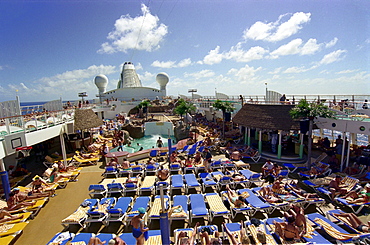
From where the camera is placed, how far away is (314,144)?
40.2ft

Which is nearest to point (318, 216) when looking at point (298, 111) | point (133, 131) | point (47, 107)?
point (298, 111)

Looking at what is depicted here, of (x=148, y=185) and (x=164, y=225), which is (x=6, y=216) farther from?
(x=164, y=225)

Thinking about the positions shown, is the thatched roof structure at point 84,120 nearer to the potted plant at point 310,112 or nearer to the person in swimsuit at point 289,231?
the person in swimsuit at point 289,231

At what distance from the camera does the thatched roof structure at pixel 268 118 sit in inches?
392

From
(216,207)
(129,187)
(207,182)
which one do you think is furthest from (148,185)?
(216,207)

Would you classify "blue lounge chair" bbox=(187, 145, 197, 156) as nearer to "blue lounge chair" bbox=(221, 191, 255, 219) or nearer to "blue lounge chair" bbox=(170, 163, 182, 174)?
"blue lounge chair" bbox=(170, 163, 182, 174)

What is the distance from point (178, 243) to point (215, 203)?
2.04 meters

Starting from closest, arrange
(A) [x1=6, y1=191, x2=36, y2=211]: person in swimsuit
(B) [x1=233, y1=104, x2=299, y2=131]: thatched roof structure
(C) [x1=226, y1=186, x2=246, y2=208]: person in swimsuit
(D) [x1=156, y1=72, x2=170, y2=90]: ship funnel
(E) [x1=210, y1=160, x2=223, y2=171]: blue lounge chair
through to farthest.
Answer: (C) [x1=226, y1=186, x2=246, y2=208]: person in swimsuit → (A) [x1=6, y1=191, x2=36, y2=211]: person in swimsuit → (E) [x1=210, y1=160, x2=223, y2=171]: blue lounge chair → (B) [x1=233, y1=104, x2=299, y2=131]: thatched roof structure → (D) [x1=156, y1=72, x2=170, y2=90]: ship funnel

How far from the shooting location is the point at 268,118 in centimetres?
1066

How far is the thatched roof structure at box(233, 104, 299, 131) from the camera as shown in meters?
9.97

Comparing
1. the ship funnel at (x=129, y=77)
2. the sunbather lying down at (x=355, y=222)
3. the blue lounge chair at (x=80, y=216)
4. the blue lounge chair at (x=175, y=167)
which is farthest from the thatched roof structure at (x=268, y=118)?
the ship funnel at (x=129, y=77)

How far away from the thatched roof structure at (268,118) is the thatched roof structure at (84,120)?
9.47 m

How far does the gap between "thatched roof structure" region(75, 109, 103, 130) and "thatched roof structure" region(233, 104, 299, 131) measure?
9.47m

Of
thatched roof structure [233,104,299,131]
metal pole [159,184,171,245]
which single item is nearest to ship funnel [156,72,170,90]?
thatched roof structure [233,104,299,131]
